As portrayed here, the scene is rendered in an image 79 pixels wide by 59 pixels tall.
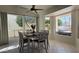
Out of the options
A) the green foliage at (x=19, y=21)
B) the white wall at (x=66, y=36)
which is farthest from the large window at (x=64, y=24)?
the green foliage at (x=19, y=21)

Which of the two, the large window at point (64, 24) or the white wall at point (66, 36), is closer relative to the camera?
the white wall at point (66, 36)

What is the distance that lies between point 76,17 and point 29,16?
3.00m

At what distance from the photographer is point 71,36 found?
5.82 m

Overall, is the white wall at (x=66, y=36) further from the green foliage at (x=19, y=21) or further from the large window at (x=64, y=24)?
the green foliage at (x=19, y=21)

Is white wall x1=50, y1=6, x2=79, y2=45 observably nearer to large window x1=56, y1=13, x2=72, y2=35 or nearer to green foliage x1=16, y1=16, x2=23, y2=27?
large window x1=56, y1=13, x2=72, y2=35

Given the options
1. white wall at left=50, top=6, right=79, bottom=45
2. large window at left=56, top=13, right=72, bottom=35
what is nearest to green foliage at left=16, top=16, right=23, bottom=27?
white wall at left=50, top=6, right=79, bottom=45

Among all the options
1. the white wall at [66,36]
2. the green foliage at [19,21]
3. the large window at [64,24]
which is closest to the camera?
the white wall at [66,36]

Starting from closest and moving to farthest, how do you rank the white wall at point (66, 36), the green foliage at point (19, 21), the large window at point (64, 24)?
the white wall at point (66, 36)
the large window at point (64, 24)
the green foliage at point (19, 21)

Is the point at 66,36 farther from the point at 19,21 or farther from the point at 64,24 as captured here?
the point at 19,21

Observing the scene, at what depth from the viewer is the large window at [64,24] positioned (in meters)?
6.18

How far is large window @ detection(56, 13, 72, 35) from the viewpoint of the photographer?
618 cm

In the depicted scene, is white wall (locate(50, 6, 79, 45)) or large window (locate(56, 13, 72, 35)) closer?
white wall (locate(50, 6, 79, 45))
